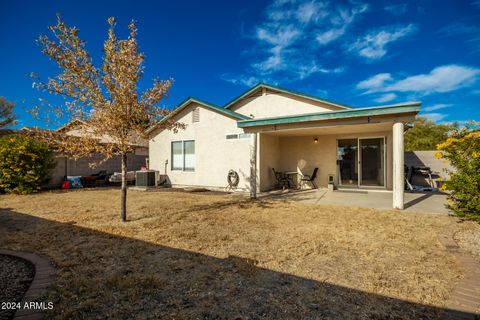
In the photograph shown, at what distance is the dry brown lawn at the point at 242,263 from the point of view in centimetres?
227

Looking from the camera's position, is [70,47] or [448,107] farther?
[448,107]

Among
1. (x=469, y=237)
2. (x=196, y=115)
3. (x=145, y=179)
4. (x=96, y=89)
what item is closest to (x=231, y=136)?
(x=196, y=115)

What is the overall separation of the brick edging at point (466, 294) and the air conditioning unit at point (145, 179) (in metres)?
12.1

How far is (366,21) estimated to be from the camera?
12703 millimetres

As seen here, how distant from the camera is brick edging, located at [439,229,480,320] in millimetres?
2133

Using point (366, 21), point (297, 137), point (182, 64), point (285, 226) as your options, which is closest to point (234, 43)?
point (182, 64)

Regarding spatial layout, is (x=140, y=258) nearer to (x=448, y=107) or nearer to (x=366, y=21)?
(x=366, y=21)

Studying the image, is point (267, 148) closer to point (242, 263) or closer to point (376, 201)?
point (376, 201)

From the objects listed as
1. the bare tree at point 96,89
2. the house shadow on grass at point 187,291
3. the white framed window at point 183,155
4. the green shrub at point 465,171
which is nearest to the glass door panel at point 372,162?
the green shrub at point 465,171

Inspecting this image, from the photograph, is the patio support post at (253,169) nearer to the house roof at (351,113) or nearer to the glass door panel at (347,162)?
the house roof at (351,113)

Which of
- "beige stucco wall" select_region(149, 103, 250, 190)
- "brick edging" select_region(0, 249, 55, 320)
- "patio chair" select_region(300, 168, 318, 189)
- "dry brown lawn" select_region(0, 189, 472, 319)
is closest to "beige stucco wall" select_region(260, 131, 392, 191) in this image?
"patio chair" select_region(300, 168, 318, 189)

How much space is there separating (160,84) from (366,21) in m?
13.3

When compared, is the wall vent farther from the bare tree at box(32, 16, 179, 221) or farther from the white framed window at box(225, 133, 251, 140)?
the bare tree at box(32, 16, 179, 221)

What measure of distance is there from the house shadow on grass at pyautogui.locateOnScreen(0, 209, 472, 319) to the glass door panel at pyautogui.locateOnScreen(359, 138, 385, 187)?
964 centimetres
